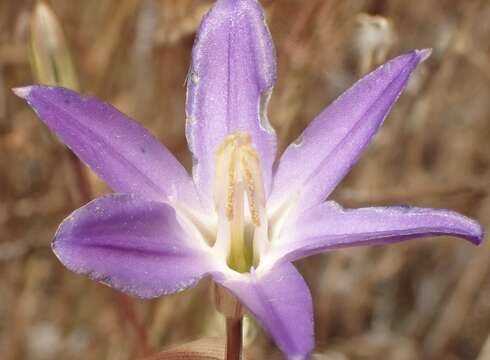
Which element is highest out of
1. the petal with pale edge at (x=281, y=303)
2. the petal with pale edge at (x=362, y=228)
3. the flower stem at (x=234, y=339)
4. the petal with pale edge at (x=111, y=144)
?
the petal with pale edge at (x=111, y=144)

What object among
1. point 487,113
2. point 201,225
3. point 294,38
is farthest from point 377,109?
point 487,113

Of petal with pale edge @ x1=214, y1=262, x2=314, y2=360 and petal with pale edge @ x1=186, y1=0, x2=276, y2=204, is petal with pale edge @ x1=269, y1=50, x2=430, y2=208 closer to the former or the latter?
petal with pale edge @ x1=186, y1=0, x2=276, y2=204

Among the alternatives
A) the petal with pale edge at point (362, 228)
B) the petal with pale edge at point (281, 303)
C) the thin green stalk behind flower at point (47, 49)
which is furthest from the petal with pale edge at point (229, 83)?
the thin green stalk behind flower at point (47, 49)

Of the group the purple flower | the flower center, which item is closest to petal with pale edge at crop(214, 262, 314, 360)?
the purple flower

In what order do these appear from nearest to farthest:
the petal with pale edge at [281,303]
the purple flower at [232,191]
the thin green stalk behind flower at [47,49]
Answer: the petal with pale edge at [281,303]
the purple flower at [232,191]
the thin green stalk behind flower at [47,49]

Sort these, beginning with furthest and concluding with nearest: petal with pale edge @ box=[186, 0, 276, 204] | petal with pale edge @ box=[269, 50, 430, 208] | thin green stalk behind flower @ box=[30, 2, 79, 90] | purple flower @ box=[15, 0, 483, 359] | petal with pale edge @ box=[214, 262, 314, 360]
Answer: thin green stalk behind flower @ box=[30, 2, 79, 90]
petal with pale edge @ box=[186, 0, 276, 204]
petal with pale edge @ box=[269, 50, 430, 208]
purple flower @ box=[15, 0, 483, 359]
petal with pale edge @ box=[214, 262, 314, 360]

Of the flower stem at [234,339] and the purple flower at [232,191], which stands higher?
the purple flower at [232,191]

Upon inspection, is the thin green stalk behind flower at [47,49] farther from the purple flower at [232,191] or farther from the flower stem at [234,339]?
the flower stem at [234,339]

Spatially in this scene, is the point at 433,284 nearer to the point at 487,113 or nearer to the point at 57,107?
the point at 487,113
